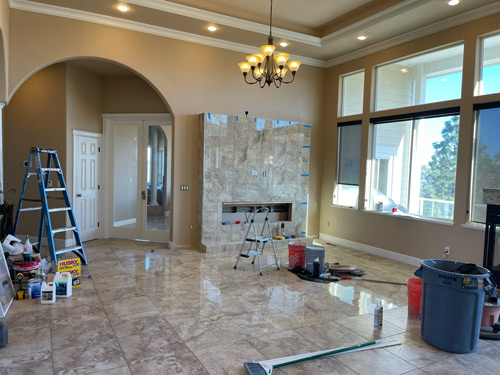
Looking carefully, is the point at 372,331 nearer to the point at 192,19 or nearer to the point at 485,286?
the point at 485,286

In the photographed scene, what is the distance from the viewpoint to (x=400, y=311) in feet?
12.9

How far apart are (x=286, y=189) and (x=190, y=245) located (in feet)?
7.27

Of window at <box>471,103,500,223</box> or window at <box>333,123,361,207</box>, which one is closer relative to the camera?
window at <box>471,103,500,223</box>

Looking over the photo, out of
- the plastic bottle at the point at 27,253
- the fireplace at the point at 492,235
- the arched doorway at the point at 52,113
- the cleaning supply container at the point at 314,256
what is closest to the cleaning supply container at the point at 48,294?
the plastic bottle at the point at 27,253

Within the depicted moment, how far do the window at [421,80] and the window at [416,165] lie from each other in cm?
31

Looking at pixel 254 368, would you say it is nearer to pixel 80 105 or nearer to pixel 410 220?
pixel 410 220

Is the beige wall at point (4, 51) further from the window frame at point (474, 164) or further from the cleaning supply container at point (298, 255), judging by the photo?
the window frame at point (474, 164)

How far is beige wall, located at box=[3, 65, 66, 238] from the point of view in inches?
255

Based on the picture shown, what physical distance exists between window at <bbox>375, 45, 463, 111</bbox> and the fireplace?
6.55 feet

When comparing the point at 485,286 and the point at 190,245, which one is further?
the point at 190,245

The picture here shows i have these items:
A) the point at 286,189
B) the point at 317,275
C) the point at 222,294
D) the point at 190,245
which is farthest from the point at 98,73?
the point at 317,275

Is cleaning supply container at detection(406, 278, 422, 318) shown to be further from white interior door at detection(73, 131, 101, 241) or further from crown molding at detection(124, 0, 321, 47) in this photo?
white interior door at detection(73, 131, 101, 241)

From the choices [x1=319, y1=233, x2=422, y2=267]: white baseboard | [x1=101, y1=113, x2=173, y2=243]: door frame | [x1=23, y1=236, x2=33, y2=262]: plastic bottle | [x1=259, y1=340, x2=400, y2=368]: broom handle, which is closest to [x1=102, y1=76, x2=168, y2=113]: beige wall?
[x1=101, y1=113, x2=173, y2=243]: door frame

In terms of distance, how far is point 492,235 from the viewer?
13.3 feet
